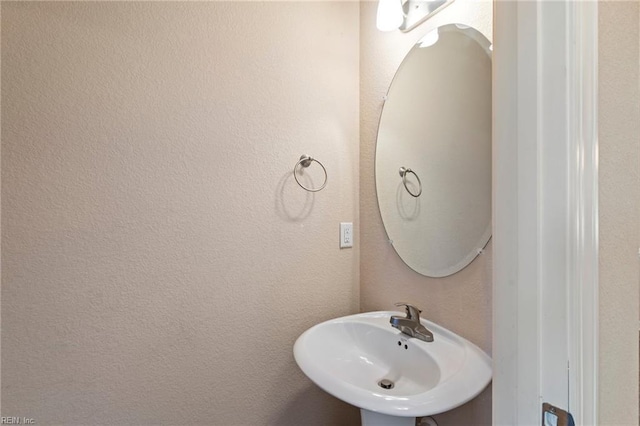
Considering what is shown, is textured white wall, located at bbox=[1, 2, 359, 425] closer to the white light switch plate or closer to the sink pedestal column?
the white light switch plate

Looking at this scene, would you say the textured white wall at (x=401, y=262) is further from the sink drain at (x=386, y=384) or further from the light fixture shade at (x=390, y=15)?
the sink drain at (x=386, y=384)

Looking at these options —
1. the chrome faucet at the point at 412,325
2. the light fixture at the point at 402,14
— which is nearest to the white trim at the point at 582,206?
the chrome faucet at the point at 412,325

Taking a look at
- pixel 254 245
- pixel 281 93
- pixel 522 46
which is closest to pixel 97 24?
pixel 281 93

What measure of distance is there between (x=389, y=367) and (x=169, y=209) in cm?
96

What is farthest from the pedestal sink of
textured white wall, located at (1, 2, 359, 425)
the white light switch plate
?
the white light switch plate

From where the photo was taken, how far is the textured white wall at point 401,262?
34.3 inches

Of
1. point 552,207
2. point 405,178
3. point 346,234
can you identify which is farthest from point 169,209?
point 552,207

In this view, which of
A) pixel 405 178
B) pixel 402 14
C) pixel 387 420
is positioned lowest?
pixel 387 420

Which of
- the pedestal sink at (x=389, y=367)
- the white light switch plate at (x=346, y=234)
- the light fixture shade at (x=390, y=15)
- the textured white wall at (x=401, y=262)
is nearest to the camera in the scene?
the pedestal sink at (x=389, y=367)

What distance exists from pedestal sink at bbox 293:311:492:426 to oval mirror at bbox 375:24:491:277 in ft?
0.81

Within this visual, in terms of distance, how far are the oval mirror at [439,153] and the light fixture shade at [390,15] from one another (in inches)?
5.0

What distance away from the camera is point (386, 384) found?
971 mm

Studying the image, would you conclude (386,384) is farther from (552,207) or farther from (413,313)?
(552,207)

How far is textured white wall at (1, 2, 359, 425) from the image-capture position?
34.5 inches
